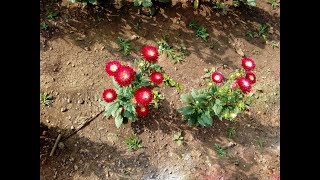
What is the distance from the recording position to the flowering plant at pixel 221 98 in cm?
336

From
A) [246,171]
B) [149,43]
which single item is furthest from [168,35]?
[246,171]

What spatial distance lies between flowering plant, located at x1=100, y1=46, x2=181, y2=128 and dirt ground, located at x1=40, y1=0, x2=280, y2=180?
402 mm

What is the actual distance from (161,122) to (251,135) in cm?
120

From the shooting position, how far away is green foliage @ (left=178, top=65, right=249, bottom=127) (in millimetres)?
3535

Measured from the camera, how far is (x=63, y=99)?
163 inches

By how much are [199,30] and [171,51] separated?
0.59 meters

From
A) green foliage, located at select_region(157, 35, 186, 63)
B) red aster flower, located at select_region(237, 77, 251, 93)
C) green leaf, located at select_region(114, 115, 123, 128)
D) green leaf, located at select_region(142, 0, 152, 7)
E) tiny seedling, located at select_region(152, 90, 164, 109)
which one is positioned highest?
red aster flower, located at select_region(237, 77, 251, 93)

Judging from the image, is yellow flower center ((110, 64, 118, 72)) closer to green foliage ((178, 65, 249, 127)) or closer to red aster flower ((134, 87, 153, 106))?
red aster flower ((134, 87, 153, 106))

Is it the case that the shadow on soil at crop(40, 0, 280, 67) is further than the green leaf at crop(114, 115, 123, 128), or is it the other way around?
the shadow on soil at crop(40, 0, 280, 67)

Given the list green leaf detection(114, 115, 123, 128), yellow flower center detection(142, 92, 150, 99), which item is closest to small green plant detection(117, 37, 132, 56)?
green leaf detection(114, 115, 123, 128)

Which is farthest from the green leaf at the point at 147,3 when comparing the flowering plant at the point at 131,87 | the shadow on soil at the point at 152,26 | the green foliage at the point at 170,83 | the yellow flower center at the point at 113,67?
the yellow flower center at the point at 113,67
